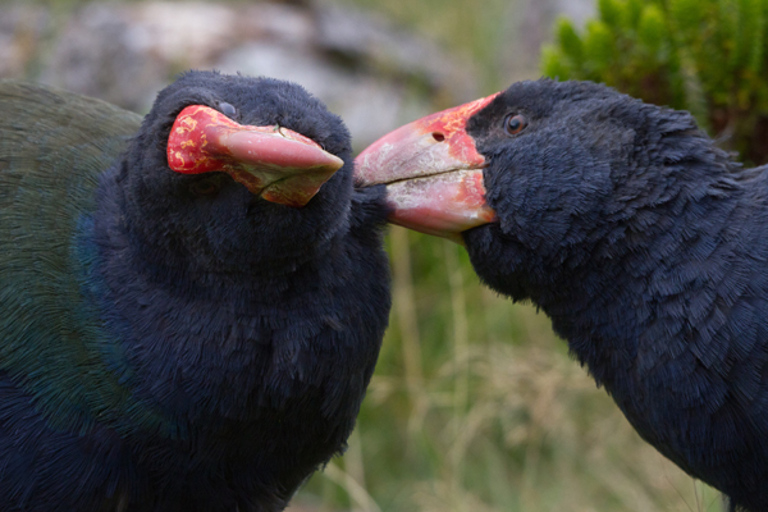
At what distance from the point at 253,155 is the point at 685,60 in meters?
2.34

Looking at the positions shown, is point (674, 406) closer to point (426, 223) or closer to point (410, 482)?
point (426, 223)

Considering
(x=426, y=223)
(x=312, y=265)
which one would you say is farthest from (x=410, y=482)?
(x=312, y=265)

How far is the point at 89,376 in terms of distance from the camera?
2162 mm

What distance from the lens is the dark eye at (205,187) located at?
6.36 feet

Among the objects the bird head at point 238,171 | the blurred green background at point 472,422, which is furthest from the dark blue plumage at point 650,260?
the blurred green background at point 472,422

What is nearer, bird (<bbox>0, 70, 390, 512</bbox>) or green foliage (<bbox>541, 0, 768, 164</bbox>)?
bird (<bbox>0, 70, 390, 512</bbox>)

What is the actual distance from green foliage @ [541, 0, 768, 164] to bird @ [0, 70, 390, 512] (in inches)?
64.6

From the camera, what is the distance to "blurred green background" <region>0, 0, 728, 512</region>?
4273mm

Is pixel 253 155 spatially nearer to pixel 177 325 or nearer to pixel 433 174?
pixel 177 325

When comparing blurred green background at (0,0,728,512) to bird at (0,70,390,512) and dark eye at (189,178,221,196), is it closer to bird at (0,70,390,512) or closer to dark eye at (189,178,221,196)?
bird at (0,70,390,512)

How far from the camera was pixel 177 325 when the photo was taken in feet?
7.02

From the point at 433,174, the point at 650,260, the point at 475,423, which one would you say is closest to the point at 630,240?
the point at 650,260

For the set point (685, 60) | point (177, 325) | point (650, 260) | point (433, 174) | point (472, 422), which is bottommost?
point (472, 422)

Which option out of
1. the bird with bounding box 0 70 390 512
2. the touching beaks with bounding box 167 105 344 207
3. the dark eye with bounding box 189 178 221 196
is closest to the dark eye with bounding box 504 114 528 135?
the bird with bounding box 0 70 390 512
